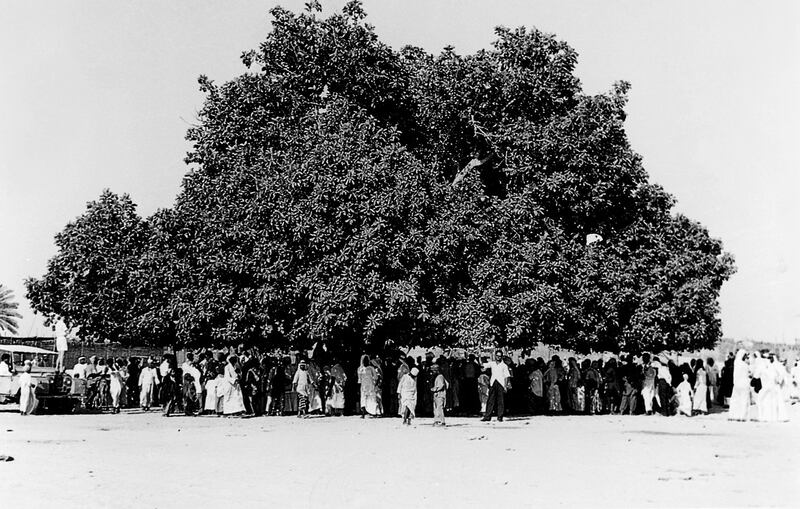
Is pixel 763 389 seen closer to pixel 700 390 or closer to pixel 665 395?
pixel 665 395

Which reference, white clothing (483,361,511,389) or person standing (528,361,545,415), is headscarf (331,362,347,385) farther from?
person standing (528,361,545,415)

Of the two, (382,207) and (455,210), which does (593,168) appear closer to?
(455,210)

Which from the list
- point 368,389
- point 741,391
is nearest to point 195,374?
point 368,389

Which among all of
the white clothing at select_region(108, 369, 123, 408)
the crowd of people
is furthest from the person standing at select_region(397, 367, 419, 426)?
Result: the white clothing at select_region(108, 369, 123, 408)

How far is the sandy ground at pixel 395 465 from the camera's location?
10680mm

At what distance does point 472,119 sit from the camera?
2717cm

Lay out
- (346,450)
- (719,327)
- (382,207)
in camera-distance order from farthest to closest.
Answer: (719,327) → (382,207) → (346,450)

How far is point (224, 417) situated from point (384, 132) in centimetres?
880

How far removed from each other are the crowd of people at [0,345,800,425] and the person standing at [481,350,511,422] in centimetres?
3

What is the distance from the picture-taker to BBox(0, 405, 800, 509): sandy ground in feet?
35.0

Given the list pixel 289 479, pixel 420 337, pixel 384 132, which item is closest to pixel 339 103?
pixel 384 132

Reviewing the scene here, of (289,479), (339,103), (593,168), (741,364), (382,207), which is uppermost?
(339,103)

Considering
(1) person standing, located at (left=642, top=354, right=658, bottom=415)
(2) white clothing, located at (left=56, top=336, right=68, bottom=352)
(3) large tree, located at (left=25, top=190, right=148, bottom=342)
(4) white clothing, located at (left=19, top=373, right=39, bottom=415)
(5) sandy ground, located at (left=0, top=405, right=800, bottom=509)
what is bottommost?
(5) sandy ground, located at (left=0, top=405, right=800, bottom=509)

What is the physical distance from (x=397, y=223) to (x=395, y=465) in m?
10.8
